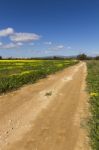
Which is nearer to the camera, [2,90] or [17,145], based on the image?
[17,145]

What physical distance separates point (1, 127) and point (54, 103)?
451cm

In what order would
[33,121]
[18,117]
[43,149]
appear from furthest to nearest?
[18,117]
[33,121]
[43,149]

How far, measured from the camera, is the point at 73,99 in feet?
44.9

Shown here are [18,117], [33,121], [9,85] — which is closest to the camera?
[33,121]

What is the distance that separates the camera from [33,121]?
910 cm

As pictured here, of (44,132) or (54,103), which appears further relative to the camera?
(54,103)

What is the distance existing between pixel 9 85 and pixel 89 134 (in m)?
10.6

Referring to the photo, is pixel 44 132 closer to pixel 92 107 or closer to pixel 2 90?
pixel 92 107

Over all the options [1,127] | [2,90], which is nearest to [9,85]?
[2,90]

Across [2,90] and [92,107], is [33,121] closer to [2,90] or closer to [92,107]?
[92,107]

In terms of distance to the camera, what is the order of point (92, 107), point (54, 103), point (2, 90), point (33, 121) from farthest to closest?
point (2, 90), point (54, 103), point (92, 107), point (33, 121)

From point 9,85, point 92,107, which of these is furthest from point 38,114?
point 9,85

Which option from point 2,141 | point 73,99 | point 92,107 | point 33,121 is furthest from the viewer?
point 73,99

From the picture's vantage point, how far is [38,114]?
33.2ft
